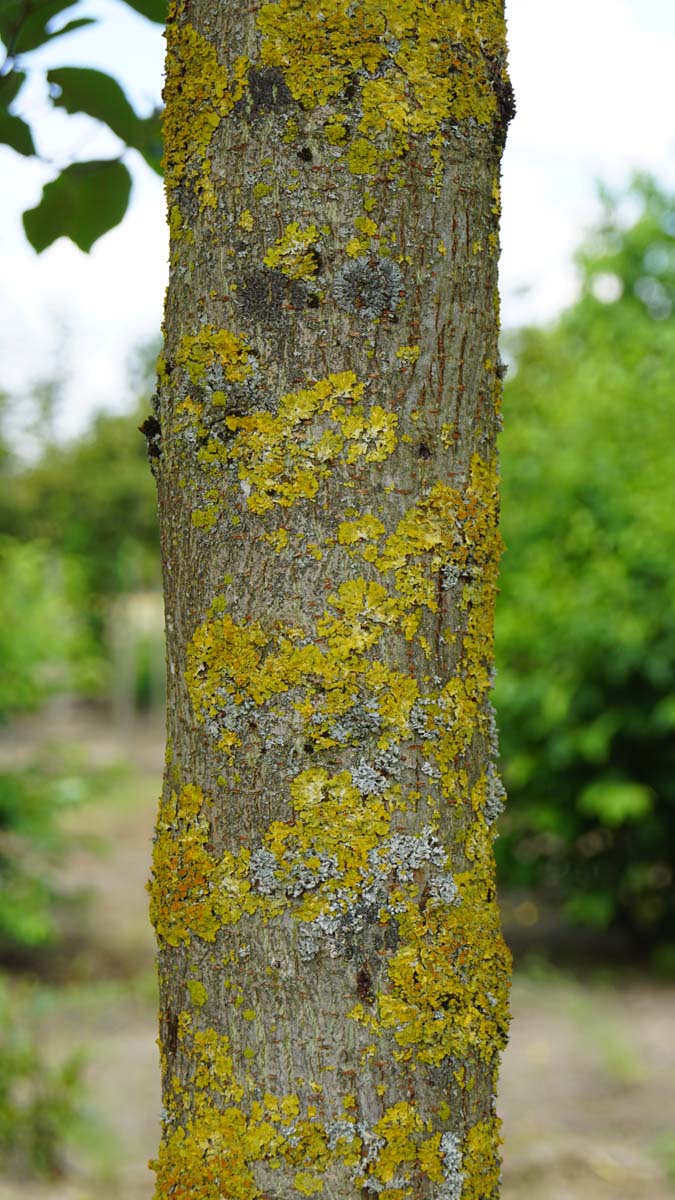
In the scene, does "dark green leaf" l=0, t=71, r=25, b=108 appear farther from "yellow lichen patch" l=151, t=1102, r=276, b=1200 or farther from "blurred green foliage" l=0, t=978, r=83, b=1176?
"blurred green foliage" l=0, t=978, r=83, b=1176

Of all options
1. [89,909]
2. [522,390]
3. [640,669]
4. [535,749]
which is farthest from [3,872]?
[522,390]

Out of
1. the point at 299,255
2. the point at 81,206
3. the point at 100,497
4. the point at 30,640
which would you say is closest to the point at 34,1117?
the point at 30,640

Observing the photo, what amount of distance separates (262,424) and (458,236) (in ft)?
0.91

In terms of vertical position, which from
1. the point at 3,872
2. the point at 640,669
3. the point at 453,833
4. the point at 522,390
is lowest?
the point at 453,833

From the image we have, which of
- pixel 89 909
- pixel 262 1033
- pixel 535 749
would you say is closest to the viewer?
pixel 262 1033

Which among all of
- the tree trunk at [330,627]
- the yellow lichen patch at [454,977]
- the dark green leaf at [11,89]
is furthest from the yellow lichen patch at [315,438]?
the dark green leaf at [11,89]

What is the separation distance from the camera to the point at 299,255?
3.48ft

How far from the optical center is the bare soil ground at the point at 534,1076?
415cm

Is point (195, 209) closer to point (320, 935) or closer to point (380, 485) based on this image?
point (380, 485)

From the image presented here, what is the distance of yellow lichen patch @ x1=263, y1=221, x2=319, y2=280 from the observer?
1.06m

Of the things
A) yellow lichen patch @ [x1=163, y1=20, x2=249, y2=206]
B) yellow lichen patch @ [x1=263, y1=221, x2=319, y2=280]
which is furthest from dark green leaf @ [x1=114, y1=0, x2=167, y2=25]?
yellow lichen patch @ [x1=263, y1=221, x2=319, y2=280]

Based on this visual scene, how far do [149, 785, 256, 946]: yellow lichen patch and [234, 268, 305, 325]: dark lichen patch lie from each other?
18.5 inches

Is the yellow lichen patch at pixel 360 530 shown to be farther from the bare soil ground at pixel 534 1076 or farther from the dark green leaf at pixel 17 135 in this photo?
the bare soil ground at pixel 534 1076

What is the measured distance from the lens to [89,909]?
8.52 metres
